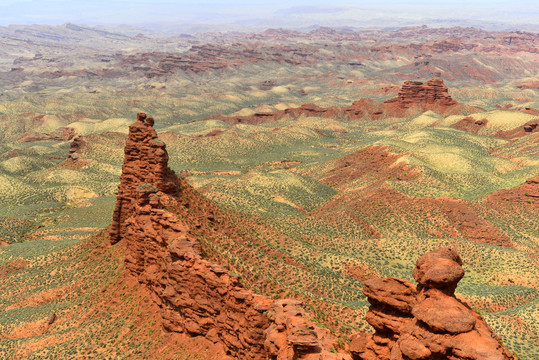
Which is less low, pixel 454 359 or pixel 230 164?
pixel 454 359

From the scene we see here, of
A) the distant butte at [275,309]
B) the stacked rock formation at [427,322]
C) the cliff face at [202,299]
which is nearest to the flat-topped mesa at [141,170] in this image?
the cliff face at [202,299]

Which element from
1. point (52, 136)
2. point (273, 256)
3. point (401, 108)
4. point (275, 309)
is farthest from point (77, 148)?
point (401, 108)

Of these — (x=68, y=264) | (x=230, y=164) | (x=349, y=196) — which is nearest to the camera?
(x=68, y=264)

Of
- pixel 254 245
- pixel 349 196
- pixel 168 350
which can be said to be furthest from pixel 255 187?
pixel 168 350

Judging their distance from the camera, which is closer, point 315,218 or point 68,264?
point 68,264

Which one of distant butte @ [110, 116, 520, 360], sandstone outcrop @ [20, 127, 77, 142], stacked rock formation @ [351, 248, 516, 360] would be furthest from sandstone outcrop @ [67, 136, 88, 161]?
stacked rock formation @ [351, 248, 516, 360]

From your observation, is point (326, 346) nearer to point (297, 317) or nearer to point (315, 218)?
point (297, 317)
